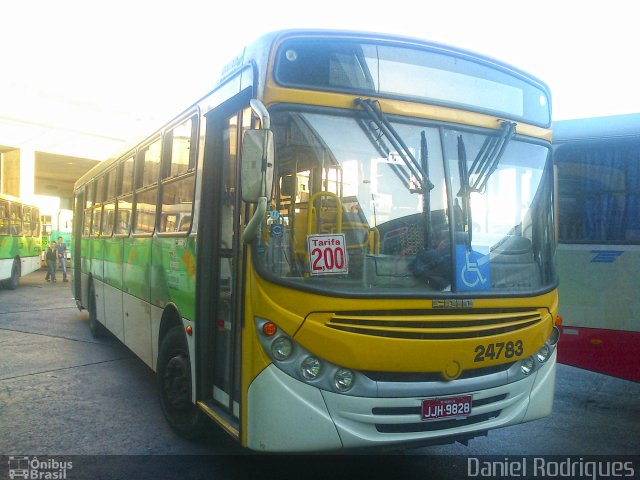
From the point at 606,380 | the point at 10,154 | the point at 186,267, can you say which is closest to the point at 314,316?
the point at 186,267

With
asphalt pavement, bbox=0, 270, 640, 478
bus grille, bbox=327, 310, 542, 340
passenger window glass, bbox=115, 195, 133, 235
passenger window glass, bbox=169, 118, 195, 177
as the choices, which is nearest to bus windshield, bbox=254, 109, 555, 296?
bus grille, bbox=327, 310, 542, 340

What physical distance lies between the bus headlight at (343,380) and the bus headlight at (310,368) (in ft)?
0.38

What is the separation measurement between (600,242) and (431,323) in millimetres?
3075

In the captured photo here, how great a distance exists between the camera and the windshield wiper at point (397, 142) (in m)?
3.81

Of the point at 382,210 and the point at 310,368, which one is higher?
the point at 382,210

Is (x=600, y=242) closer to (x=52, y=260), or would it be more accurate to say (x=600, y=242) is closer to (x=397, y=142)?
(x=397, y=142)

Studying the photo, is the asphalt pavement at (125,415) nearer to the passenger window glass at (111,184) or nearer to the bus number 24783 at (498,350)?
the bus number 24783 at (498,350)

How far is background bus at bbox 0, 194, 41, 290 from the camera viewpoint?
62.1ft

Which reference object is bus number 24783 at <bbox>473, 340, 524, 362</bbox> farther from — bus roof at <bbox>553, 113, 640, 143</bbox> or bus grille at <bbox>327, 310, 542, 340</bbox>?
bus roof at <bbox>553, 113, 640, 143</bbox>

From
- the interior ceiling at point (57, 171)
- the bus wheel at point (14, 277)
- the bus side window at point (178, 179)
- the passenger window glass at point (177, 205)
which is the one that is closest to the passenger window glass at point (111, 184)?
the bus side window at point (178, 179)

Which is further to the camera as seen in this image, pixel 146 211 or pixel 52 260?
pixel 52 260

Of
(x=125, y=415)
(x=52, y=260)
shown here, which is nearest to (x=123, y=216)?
(x=125, y=415)

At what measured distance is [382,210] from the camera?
12.5 ft

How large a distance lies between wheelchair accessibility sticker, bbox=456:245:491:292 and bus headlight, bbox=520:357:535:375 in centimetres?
63
